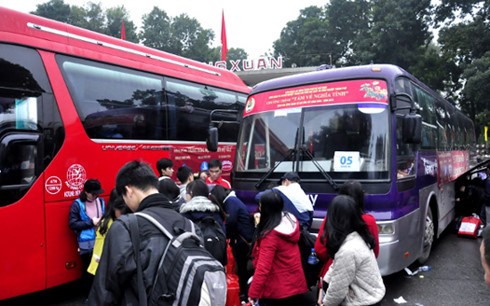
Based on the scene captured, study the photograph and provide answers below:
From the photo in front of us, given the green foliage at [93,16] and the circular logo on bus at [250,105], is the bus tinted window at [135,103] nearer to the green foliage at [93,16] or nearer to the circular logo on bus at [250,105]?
the circular logo on bus at [250,105]

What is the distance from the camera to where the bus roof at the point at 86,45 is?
15.8ft

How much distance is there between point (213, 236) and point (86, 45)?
3.69 metres

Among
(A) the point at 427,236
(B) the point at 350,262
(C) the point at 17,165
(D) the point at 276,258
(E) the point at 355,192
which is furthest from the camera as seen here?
(A) the point at 427,236

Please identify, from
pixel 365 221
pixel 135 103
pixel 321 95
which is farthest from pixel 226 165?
pixel 365 221

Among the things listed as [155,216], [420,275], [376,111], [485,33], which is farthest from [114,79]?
[485,33]

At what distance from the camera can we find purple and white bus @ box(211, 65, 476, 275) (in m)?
5.12

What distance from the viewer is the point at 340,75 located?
5695 millimetres

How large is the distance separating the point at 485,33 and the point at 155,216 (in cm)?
2472

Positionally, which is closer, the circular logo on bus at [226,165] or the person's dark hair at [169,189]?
the person's dark hair at [169,189]

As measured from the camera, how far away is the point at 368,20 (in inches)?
1628

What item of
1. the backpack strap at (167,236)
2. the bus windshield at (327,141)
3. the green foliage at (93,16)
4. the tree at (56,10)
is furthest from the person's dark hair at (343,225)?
the tree at (56,10)

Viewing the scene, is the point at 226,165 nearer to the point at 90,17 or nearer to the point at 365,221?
the point at 365,221

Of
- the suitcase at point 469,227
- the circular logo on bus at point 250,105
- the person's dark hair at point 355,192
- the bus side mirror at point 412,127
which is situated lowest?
the suitcase at point 469,227

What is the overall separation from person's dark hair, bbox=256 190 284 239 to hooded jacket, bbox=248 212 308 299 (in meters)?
0.05
